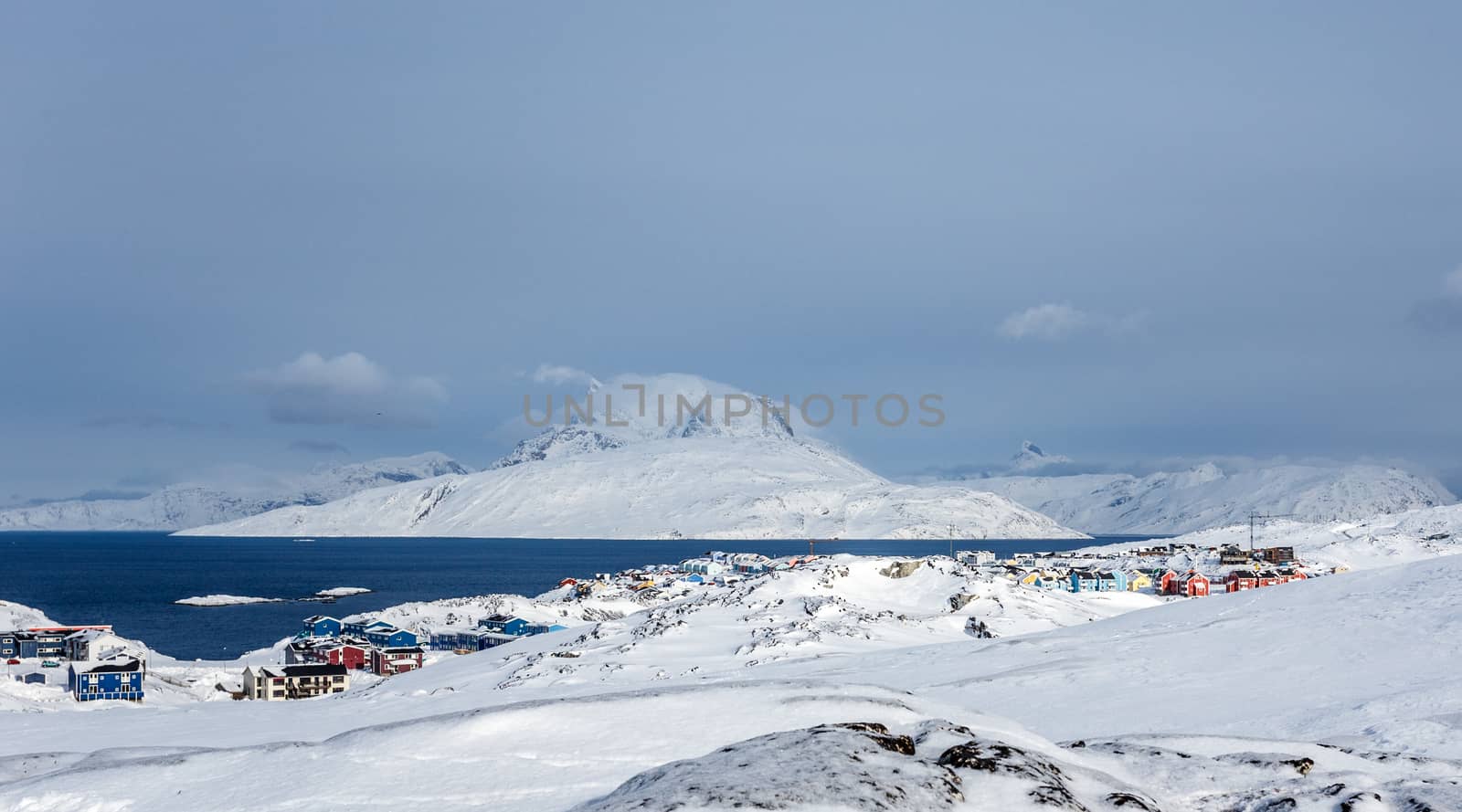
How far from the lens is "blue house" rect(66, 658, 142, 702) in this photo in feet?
176

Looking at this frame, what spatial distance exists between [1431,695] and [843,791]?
1581cm

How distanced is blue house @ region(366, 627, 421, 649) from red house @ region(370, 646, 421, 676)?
4.39 metres

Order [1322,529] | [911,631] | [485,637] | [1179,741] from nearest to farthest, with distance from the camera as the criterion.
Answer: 1. [1179,741]
2. [911,631]
3. [485,637]
4. [1322,529]

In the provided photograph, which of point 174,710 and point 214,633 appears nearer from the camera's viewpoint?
point 174,710

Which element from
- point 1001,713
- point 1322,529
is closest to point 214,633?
point 1001,713

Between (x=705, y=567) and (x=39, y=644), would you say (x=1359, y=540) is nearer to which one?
(x=705, y=567)

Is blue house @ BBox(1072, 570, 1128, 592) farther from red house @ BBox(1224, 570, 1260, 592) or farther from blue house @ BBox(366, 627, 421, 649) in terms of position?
blue house @ BBox(366, 627, 421, 649)

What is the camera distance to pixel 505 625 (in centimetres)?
8538

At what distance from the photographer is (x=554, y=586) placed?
151 metres

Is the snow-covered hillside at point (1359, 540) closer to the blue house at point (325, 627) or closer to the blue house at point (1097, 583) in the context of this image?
the blue house at point (1097, 583)

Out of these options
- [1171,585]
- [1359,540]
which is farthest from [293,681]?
[1359,540]

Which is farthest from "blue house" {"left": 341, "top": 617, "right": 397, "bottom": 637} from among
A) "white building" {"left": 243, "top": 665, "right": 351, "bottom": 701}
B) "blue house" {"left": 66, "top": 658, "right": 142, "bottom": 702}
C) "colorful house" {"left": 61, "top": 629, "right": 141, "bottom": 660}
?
"blue house" {"left": 66, "top": 658, "right": 142, "bottom": 702}

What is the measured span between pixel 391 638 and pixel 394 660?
10392 mm

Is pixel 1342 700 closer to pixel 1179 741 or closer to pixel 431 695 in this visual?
pixel 1179 741
